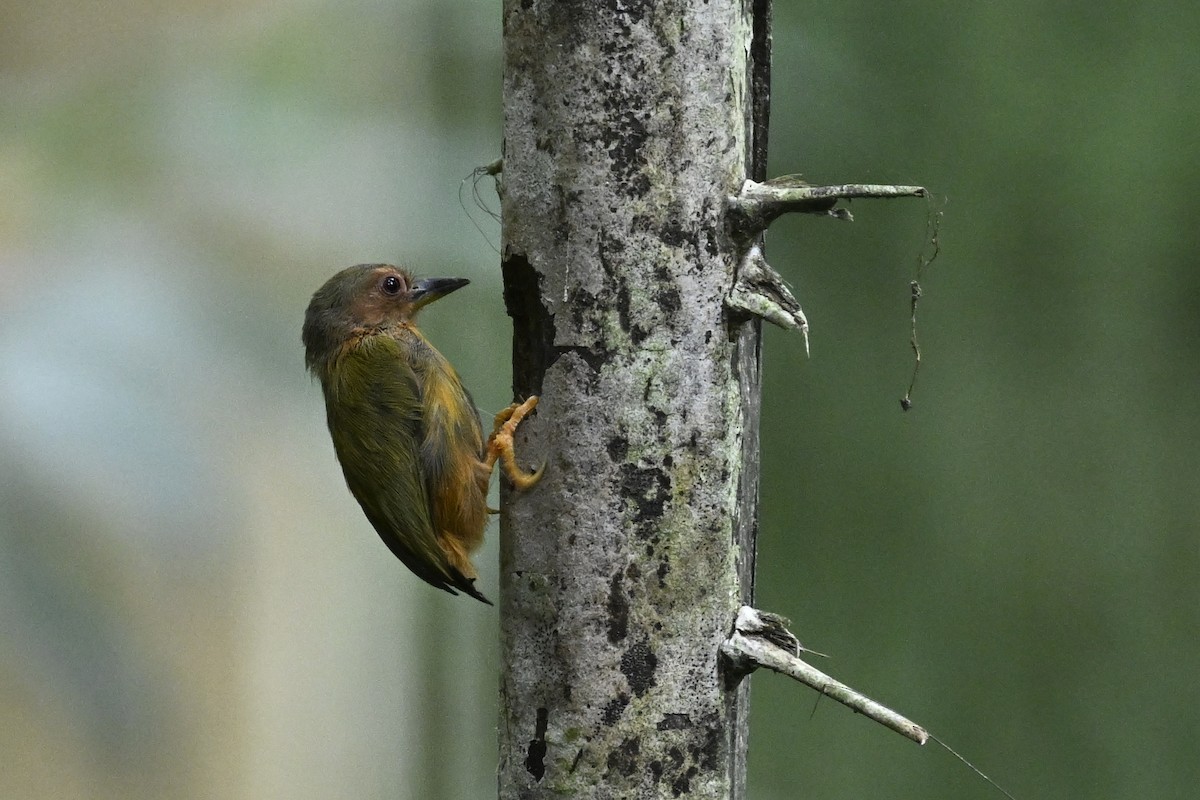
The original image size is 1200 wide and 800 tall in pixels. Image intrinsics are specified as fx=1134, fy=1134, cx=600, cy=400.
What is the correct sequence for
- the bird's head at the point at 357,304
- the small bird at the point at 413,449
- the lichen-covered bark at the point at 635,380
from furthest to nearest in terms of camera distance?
the bird's head at the point at 357,304
the small bird at the point at 413,449
the lichen-covered bark at the point at 635,380

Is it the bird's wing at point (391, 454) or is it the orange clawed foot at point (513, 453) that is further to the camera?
the bird's wing at point (391, 454)

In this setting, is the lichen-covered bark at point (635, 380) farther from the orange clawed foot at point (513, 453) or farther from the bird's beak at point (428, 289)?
the bird's beak at point (428, 289)

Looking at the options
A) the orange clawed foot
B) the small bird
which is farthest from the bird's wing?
the orange clawed foot

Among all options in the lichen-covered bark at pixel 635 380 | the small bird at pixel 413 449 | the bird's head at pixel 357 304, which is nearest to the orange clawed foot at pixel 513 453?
the lichen-covered bark at pixel 635 380

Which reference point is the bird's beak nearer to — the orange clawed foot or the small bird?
the small bird

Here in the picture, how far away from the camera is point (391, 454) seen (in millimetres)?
2229

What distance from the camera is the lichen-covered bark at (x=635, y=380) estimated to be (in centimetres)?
146

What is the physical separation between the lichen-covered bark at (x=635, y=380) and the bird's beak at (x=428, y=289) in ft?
3.15

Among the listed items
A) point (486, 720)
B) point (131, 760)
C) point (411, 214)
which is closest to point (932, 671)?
point (486, 720)

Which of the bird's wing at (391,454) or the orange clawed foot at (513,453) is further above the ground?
the orange clawed foot at (513,453)

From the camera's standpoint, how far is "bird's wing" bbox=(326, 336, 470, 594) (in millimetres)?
2223

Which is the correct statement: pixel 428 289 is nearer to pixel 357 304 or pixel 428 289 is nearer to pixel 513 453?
pixel 357 304

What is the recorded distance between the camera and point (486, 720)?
3.77m

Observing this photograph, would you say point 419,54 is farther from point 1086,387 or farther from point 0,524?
point 1086,387
